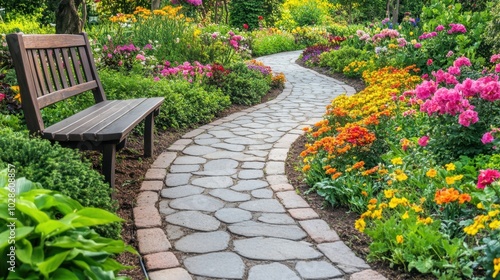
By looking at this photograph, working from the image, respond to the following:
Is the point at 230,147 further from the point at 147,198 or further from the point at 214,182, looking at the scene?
the point at 147,198

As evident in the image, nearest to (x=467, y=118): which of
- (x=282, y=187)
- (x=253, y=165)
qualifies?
(x=282, y=187)

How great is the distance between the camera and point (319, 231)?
136 inches

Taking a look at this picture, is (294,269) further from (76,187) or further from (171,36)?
(171,36)

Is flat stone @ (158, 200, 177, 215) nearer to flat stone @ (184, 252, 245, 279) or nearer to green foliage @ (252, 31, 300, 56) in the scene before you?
flat stone @ (184, 252, 245, 279)

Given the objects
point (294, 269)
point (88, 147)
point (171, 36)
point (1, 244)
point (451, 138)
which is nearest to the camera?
point (1, 244)

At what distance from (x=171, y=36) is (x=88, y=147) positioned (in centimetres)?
663

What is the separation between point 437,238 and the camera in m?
2.86

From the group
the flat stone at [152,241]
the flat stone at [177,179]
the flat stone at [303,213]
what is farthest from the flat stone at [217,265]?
the flat stone at [177,179]

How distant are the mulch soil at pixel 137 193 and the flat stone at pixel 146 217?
0.14 feet

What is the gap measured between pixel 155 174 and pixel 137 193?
49 centimetres

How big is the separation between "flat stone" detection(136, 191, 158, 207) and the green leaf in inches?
91.8

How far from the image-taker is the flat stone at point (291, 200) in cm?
393

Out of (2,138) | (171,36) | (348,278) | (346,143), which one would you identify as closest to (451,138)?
(346,143)

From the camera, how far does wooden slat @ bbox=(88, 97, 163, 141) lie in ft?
11.1
